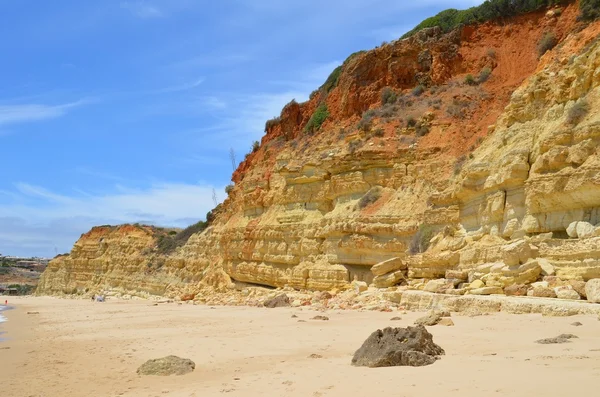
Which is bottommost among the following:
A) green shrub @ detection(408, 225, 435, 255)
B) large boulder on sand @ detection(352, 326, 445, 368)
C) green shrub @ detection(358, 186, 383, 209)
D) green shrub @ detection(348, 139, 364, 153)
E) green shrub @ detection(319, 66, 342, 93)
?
large boulder on sand @ detection(352, 326, 445, 368)

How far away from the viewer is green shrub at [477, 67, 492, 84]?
86.7 ft

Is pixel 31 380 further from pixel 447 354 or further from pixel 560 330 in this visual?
pixel 560 330

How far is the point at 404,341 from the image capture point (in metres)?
6.86

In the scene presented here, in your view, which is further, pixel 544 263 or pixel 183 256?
pixel 183 256

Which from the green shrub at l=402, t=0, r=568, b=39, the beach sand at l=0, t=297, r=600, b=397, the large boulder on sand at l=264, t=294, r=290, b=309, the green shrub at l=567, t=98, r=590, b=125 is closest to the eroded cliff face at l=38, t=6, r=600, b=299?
the green shrub at l=567, t=98, r=590, b=125

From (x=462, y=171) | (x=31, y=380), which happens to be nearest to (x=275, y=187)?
(x=462, y=171)

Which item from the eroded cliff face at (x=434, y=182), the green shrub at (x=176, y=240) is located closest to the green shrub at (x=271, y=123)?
the eroded cliff face at (x=434, y=182)

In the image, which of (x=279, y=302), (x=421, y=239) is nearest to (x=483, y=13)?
(x=421, y=239)

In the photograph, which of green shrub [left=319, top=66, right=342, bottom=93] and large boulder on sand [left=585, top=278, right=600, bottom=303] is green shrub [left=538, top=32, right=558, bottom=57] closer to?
green shrub [left=319, top=66, right=342, bottom=93]

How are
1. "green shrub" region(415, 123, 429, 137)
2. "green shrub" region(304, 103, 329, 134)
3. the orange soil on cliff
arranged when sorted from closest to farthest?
the orange soil on cliff → "green shrub" region(415, 123, 429, 137) → "green shrub" region(304, 103, 329, 134)

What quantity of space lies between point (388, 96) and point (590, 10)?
10617 millimetres

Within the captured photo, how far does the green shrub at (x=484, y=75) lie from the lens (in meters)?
26.4

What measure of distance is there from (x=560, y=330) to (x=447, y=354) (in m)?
2.07

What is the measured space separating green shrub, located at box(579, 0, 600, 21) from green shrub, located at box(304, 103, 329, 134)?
15.8 metres
